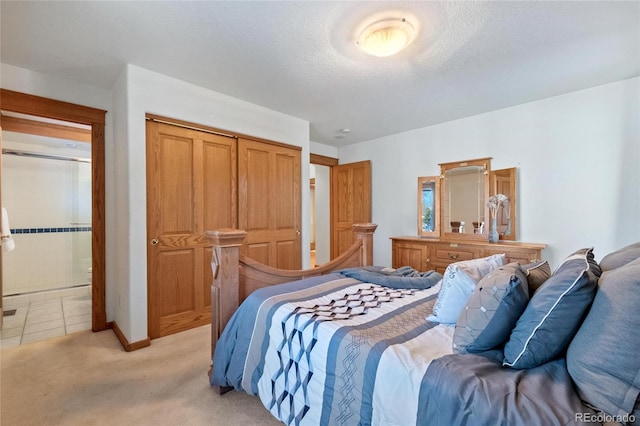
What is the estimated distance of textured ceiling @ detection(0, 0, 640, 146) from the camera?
1.76m

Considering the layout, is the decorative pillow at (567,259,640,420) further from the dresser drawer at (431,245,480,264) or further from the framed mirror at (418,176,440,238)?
the framed mirror at (418,176,440,238)

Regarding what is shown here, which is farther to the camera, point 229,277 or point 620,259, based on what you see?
point 229,277

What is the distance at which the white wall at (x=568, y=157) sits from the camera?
8.69ft

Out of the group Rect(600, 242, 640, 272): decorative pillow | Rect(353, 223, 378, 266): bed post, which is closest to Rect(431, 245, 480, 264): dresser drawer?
Rect(353, 223, 378, 266): bed post

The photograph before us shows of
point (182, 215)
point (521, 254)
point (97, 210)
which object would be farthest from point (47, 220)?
point (521, 254)

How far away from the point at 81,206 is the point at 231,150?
2971 mm

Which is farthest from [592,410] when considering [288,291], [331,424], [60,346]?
[60,346]

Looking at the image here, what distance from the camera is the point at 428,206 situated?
13.2ft

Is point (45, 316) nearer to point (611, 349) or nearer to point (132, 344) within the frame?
point (132, 344)

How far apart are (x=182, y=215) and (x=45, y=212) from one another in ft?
9.26

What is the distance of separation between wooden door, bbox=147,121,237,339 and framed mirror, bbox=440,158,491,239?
2826 millimetres

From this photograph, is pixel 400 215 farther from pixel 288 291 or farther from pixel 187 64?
pixel 187 64

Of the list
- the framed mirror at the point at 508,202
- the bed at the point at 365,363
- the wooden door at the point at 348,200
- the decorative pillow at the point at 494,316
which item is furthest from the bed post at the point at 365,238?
the wooden door at the point at 348,200

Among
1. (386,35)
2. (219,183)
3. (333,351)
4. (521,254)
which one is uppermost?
(386,35)
